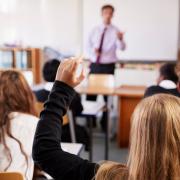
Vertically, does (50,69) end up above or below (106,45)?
below

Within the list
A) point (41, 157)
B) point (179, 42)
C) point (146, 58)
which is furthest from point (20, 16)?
point (41, 157)

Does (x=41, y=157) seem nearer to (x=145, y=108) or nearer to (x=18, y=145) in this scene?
(x=145, y=108)

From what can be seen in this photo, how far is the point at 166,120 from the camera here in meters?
0.87

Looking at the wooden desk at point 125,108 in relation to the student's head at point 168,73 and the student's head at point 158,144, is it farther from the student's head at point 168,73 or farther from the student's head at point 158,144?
the student's head at point 158,144

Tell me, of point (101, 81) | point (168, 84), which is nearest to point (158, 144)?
point (168, 84)

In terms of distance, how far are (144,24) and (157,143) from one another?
4.82 meters

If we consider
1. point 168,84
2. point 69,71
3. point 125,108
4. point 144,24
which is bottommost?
point 125,108

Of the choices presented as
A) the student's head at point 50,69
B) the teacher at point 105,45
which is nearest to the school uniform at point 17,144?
the student's head at point 50,69

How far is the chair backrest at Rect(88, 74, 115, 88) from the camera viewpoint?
4.52 meters

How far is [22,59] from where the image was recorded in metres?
5.78

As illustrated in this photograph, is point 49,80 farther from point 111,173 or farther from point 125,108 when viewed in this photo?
point 111,173

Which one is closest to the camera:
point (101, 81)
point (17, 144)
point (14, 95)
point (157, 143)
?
point (157, 143)

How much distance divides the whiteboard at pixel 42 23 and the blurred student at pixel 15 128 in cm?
388

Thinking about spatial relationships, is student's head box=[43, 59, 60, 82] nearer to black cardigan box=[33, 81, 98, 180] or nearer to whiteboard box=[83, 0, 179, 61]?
black cardigan box=[33, 81, 98, 180]
